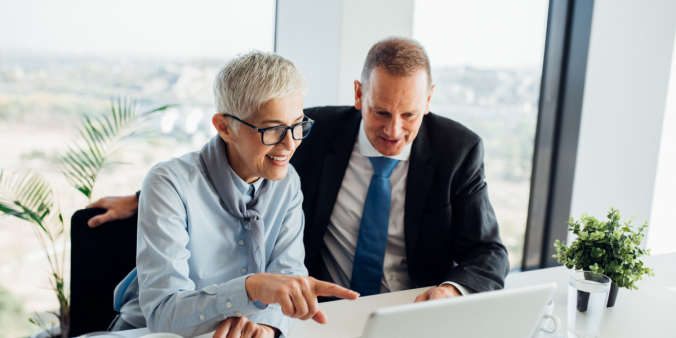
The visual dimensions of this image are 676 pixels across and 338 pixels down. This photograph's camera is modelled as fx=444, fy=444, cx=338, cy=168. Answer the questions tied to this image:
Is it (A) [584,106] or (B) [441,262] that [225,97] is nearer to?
(B) [441,262]

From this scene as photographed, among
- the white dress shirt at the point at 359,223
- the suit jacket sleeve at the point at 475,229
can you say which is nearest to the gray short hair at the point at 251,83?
the white dress shirt at the point at 359,223

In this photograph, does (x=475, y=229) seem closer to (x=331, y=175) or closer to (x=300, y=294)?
(x=331, y=175)

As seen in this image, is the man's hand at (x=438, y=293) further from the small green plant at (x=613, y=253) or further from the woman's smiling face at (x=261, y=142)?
the woman's smiling face at (x=261, y=142)

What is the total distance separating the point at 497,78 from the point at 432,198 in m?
1.58

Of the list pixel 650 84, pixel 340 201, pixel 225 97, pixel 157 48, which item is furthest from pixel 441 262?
pixel 650 84

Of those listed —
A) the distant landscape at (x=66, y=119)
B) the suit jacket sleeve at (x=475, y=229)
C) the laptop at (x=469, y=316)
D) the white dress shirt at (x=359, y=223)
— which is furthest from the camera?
the distant landscape at (x=66, y=119)

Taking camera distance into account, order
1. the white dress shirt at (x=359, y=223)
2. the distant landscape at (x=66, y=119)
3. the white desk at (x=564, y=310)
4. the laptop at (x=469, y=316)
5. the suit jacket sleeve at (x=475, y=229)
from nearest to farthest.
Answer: the laptop at (x=469, y=316), the white desk at (x=564, y=310), the suit jacket sleeve at (x=475, y=229), the white dress shirt at (x=359, y=223), the distant landscape at (x=66, y=119)

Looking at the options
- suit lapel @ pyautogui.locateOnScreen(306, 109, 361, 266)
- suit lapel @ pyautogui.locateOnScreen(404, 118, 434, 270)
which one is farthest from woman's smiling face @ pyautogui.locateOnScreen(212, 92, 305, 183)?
suit lapel @ pyautogui.locateOnScreen(404, 118, 434, 270)

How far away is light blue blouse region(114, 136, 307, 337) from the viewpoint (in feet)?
3.40

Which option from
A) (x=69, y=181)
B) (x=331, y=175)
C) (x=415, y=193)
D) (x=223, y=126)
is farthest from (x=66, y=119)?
(x=415, y=193)

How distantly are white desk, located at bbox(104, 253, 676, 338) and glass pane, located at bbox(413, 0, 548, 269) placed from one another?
1511mm

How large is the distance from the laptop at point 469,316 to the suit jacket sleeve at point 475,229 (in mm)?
621

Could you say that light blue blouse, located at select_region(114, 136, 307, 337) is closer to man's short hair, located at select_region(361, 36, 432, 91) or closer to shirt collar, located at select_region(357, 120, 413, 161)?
shirt collar, located at select_region(357, 120, 413, 161)

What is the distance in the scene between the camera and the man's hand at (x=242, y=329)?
104cm
